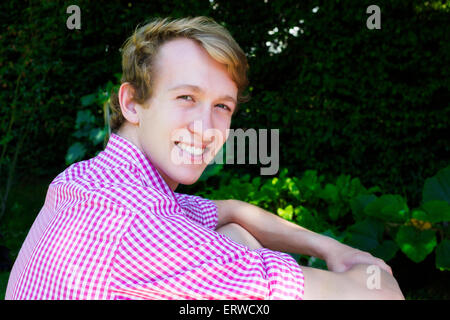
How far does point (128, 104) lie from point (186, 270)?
0.77 meters

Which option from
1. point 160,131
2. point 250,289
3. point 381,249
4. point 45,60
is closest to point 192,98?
point 160,131

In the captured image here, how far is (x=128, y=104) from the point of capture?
1.61m

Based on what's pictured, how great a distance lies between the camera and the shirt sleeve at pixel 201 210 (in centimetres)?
183

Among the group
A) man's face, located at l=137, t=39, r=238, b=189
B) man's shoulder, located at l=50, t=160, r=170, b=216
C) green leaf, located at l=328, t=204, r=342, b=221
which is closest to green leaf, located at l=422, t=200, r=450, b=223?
green leaf, located at l=328, t=204, r=342, b=221

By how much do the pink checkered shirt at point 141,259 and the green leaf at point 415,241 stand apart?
1.99 m

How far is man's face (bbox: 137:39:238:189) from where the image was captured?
1.44 meters

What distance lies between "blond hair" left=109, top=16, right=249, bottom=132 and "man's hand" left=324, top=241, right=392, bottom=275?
0.73 m

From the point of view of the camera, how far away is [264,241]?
1.99 m

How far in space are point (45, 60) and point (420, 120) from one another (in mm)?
4111

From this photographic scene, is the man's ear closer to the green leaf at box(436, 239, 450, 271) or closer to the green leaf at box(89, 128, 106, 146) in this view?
the green leaf at box(436, 239, 450, 271)

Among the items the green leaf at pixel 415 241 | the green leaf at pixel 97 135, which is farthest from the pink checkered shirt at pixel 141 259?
the green leaf at pixel 97 135

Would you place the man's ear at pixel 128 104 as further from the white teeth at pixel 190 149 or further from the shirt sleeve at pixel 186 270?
the shirt sleeve at pixel 186 270

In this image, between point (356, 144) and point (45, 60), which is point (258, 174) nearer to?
point (356, 144)

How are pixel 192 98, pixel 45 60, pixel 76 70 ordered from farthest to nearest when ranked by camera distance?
1. pixel 76 70
2. pixel 45 60
3. pixel 192 98
